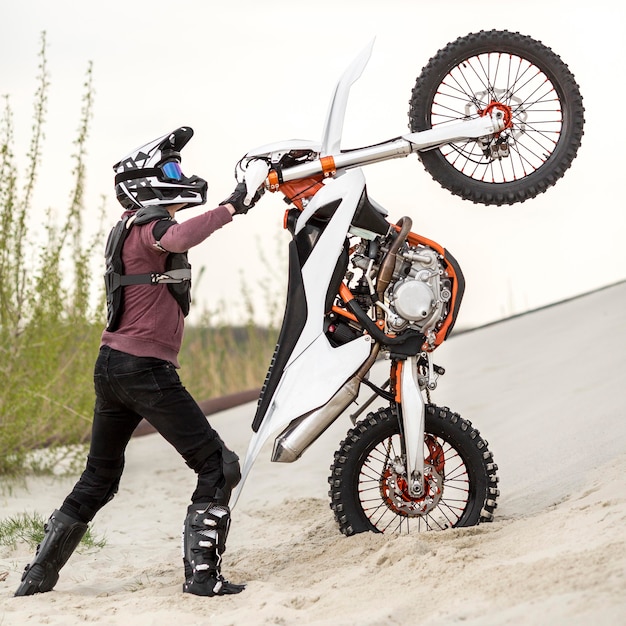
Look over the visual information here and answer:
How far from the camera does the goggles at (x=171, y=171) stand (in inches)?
190

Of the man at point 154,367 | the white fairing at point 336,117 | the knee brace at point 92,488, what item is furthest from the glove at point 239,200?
the knee brace at point 92,488

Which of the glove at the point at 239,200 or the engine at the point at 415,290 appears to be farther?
the engine at the point at 415,290

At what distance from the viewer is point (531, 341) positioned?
9750 millimetres

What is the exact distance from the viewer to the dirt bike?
4.94 m

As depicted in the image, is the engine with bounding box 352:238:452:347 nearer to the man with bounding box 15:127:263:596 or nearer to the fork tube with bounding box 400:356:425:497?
the fork tube with bounding box 400:356:425:497

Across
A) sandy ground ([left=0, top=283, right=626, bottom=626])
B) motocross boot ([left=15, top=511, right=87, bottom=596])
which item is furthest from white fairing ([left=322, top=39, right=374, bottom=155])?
motocross boot ([left=15, top=511, right=87, bottom=596])

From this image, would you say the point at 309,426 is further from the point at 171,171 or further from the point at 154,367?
the point at 171,171

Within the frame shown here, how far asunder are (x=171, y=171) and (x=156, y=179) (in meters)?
0.08

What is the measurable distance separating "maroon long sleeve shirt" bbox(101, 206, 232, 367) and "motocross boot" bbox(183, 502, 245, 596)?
71 centimetres

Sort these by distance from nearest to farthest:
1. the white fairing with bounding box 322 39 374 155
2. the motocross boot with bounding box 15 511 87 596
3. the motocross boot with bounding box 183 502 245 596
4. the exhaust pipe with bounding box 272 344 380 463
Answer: the motocross boot with bounding box 183 502 245 596 → the motocross boot with bounding box 15 511 87 596 → the exhaust pipe with bounding box 272 344 380 463 → the white fairing with bounding box 322 39 374 155

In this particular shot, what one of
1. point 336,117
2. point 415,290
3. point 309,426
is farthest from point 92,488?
point 336,117

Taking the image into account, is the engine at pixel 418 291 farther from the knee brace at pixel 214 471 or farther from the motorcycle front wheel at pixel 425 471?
the knee brace at pixel 214 471

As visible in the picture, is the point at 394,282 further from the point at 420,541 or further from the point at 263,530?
the point at 263,530

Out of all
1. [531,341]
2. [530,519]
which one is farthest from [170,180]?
[531,341]
